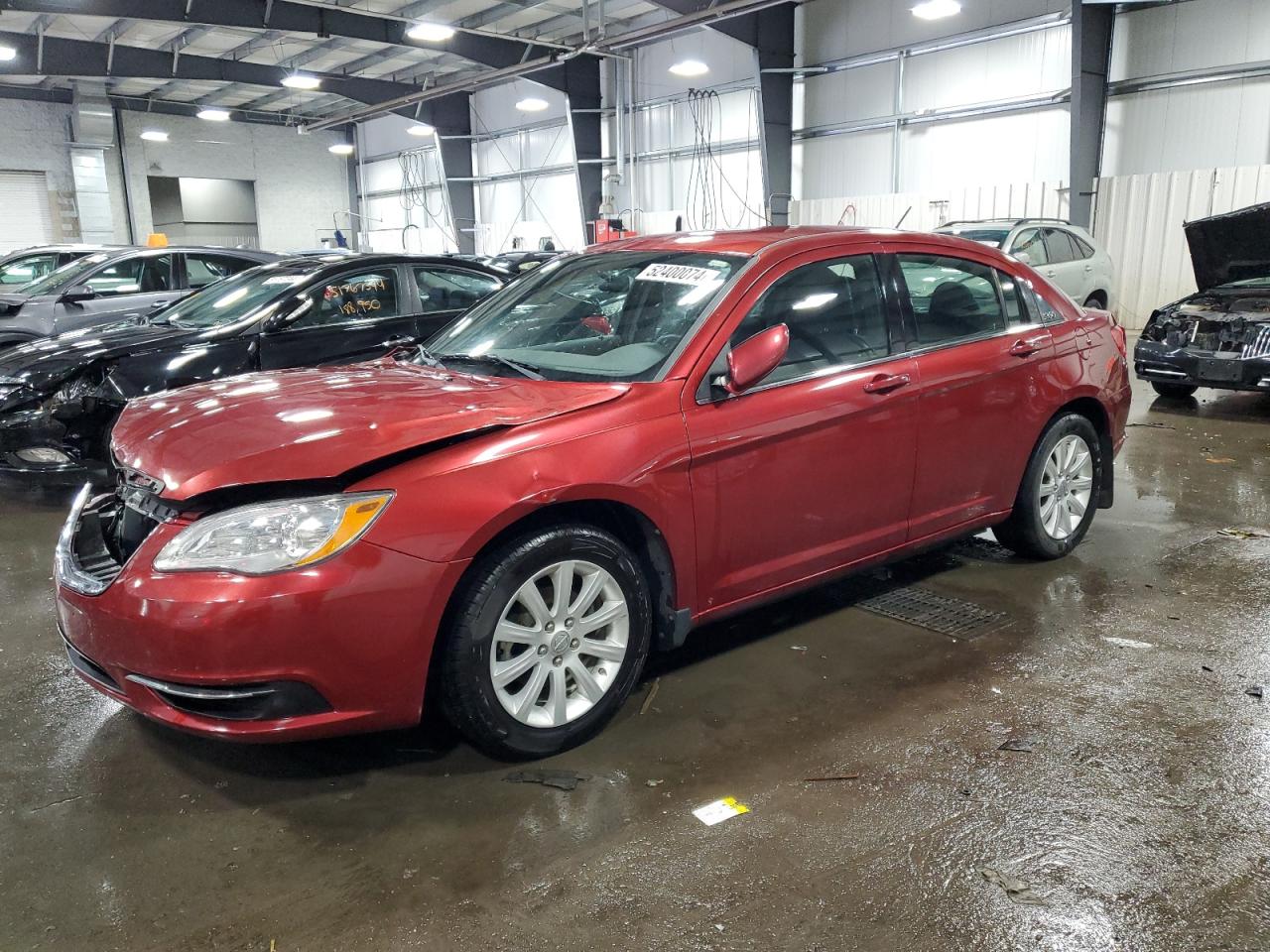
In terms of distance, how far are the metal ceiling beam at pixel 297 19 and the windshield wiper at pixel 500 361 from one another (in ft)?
49.3

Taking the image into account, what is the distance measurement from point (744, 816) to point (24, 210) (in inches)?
1066

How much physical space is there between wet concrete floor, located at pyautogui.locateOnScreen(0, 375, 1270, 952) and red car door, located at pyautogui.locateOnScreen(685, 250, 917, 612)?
0.44 metres

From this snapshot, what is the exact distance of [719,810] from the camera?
2.52 m

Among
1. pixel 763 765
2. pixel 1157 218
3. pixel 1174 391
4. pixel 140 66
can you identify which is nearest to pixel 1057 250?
pixel 1174 391

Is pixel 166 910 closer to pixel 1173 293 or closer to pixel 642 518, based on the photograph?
pixel 642 518

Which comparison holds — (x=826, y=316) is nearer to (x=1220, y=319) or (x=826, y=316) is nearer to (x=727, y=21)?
(x=1220, y=319)

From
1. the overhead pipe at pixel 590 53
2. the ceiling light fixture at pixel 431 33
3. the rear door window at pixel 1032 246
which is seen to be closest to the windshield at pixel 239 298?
the rear door window at pixel 1032 246

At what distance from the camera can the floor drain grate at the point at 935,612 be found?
370 centimetres

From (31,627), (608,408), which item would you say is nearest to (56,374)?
(31,627)

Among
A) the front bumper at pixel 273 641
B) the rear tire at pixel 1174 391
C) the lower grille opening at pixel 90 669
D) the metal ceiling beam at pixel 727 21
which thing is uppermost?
the metal ceiling beam at pixel 727 21

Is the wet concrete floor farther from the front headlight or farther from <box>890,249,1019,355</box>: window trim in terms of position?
<box>890,249,1019,355</box>: window trim

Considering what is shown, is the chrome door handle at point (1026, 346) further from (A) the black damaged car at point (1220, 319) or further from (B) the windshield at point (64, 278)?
(B) the windshield at point (64, 278)

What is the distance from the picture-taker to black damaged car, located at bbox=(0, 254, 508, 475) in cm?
542

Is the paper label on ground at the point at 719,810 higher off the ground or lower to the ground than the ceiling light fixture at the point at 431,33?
lower
